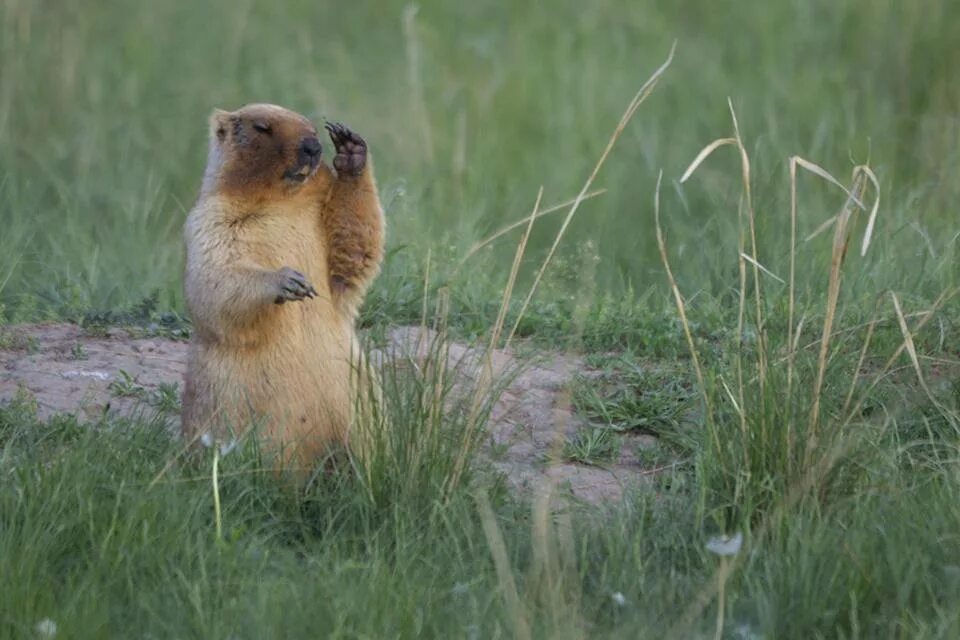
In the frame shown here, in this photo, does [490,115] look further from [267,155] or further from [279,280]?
[279,280]

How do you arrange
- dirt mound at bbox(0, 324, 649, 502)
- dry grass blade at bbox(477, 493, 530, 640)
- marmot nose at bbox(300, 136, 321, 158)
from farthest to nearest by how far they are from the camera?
dirt mound at bbox(0, 324, 649, 502), marmot nose at bbox(300, 136, 321, 158), dry grass blade at bbox(477, 493, 530, 640)

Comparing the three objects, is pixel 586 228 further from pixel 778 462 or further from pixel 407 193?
pixel 778 462

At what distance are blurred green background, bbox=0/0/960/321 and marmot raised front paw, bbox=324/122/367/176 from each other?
5.04ft

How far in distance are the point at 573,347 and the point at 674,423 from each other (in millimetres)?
629

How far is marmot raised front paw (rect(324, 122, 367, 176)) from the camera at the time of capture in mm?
4734

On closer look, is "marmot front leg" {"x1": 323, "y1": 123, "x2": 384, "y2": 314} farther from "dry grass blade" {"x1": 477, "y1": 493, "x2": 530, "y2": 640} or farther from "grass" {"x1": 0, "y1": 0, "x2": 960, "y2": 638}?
"dry grass blade" {"x1": 477, "y1": 493, "x2": 530, "y2": 640}

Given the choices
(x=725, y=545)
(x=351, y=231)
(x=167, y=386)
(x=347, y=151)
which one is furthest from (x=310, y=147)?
(x=725, y=545)

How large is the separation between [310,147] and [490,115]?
13.3 ft

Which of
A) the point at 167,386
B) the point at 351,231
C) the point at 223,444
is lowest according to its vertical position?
the point at 167,386

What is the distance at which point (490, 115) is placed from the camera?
8.66 m

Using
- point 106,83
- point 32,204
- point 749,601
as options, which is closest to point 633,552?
point 749,601

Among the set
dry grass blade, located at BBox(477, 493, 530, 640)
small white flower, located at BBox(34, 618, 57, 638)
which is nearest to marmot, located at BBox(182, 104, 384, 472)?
dry grass blade, located at BBox(477, 493, 530, 640)

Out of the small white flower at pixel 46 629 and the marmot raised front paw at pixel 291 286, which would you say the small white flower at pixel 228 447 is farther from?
the small white flower at pixel 46 629

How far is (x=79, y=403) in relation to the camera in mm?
5016
